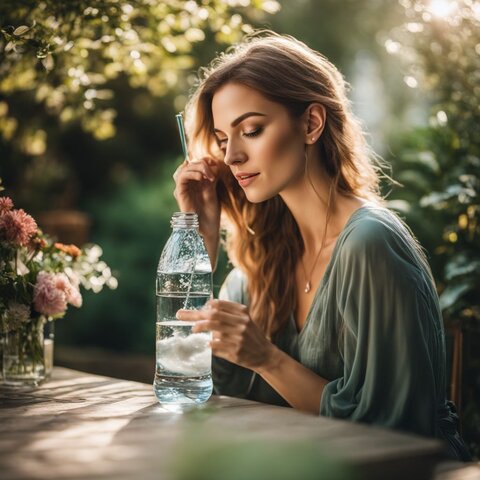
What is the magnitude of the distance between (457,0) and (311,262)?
1945mm

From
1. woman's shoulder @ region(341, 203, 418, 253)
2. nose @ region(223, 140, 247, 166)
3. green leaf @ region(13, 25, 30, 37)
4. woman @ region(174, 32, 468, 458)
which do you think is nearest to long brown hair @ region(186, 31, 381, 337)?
woman @ region(174, 32, 468, 458)

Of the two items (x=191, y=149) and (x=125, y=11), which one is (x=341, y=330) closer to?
(x=191, y=149)

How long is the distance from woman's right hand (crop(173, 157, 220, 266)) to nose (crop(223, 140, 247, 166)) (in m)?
0.39

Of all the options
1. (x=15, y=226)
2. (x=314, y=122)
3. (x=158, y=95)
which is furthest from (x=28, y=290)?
(x=158, y=95)

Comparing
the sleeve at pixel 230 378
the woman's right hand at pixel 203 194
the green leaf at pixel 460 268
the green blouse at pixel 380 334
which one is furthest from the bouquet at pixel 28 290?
the green leaf at pixel 460 268

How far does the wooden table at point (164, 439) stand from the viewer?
1.41m

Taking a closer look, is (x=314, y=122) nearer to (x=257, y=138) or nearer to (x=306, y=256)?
(x=257, y=138)

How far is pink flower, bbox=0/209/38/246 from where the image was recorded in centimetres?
261

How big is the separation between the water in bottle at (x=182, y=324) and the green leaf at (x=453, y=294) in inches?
59.9

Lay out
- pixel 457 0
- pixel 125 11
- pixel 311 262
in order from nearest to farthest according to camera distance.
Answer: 1. pixel 311 262
2. pixel 125 11
3. pixel 457 0

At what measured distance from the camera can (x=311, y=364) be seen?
2701mm

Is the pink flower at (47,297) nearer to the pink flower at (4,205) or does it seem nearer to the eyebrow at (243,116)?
the pink flower at (4,205)

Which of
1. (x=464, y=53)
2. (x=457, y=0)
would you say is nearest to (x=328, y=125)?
(x=457, y=0)

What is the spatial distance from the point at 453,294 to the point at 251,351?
6.00ft
